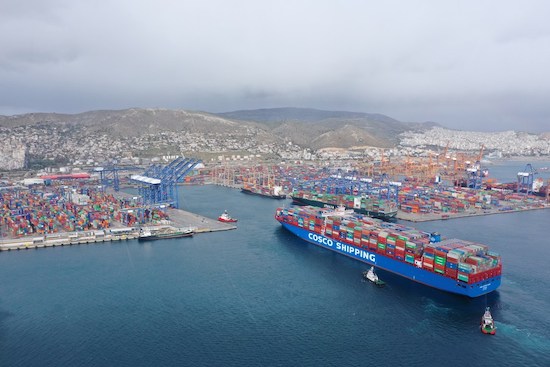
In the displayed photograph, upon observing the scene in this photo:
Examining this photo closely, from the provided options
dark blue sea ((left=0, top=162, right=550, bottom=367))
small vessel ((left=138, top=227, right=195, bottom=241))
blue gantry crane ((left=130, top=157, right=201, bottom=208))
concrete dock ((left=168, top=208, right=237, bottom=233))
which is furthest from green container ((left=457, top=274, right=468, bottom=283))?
blue gantry crane ((left=130, top=157, right=201, bottom=208))

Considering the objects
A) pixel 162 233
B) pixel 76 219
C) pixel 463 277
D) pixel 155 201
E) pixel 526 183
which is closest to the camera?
pixel 463 277

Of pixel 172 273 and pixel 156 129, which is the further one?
pixel 156 129

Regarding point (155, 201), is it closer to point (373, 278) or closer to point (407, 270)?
point (373, 278)

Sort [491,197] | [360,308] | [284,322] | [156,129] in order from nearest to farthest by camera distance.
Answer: [284,322] → [360,308] → [491,197] → [156,129]

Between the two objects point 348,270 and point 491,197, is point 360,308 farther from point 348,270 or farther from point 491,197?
point 491,197

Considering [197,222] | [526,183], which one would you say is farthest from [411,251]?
[526,183]

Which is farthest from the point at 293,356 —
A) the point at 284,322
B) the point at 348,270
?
the point at 348,270

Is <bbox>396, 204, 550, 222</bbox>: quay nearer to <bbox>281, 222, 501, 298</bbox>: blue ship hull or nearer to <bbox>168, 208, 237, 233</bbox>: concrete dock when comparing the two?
<bbox>281, 222, 501, 298</bbox>: blue ship hull
